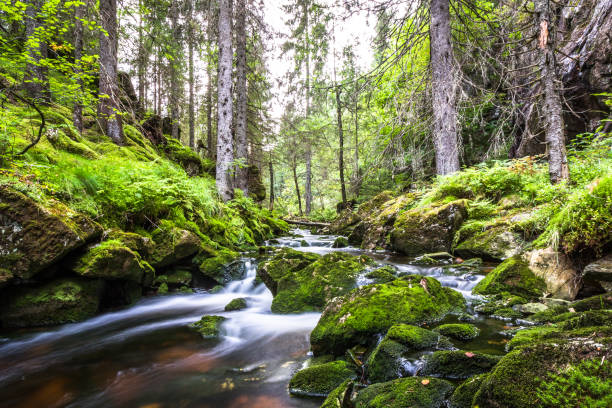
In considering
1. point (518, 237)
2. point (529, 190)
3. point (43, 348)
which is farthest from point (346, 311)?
point (529, 190)

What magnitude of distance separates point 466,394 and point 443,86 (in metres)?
7.93

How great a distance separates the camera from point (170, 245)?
575 cm

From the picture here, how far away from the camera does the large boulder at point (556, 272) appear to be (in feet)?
11.3

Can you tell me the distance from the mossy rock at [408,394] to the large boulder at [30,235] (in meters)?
4.17

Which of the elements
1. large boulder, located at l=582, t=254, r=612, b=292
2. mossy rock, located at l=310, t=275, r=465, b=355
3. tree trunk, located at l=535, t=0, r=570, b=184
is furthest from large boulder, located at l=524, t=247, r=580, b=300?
tree trunk, located at l=535, t=0, r=570, b=184

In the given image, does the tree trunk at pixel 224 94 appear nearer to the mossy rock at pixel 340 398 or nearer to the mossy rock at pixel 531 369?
the mossy rock at pixel 340 398

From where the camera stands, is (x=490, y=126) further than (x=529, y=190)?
Yes

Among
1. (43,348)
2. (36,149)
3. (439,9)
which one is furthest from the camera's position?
(439,9)

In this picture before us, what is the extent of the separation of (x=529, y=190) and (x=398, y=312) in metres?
4.97

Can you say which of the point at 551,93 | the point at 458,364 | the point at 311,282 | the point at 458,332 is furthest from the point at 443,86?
the point at 458,364

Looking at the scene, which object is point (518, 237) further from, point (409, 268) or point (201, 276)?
point (201, 276)

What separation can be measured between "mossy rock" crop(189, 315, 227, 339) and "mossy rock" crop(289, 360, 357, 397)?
1.83m

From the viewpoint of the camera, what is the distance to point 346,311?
3.15 metres

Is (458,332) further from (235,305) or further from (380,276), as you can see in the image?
(235,305)
